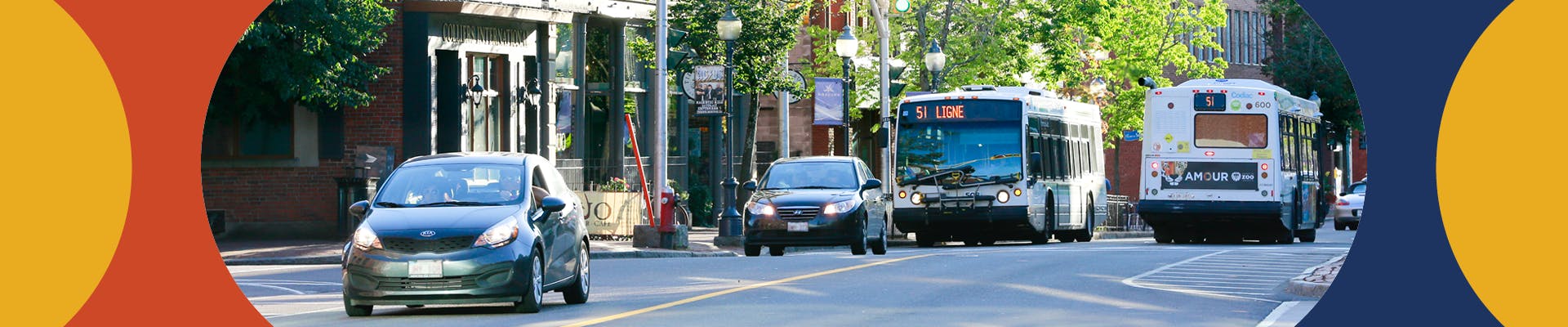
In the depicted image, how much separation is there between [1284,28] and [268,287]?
177 ft

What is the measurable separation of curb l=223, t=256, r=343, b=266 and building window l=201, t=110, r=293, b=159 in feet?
17.5

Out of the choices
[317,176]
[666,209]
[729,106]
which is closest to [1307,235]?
[729,106]

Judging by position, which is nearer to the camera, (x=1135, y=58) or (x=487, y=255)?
(x=487, y=255)

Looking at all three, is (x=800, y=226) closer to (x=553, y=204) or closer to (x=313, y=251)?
(x=313, y=251)

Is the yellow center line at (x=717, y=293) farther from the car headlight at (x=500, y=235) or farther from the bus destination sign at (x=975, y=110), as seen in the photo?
the bus destination sign at (x=975, y=110)

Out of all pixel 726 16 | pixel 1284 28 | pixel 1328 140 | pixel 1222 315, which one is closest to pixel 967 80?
pixel 1328 140

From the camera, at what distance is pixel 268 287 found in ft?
67.2

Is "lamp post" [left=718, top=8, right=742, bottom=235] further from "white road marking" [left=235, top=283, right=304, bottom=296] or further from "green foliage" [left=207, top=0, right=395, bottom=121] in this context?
"white road marking" [left=235, top=283, right=304, bottom=296]

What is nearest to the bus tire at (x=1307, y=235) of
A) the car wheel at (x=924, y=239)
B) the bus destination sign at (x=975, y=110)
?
the bus destination sign at (x=975, y=110)

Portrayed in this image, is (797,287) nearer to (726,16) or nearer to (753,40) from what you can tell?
(726,16)

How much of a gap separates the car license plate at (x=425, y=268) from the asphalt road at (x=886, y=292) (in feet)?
1.16

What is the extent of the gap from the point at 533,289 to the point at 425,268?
0.97m

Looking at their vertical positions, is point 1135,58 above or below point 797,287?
above

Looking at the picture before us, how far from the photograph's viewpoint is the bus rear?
1217 inches
